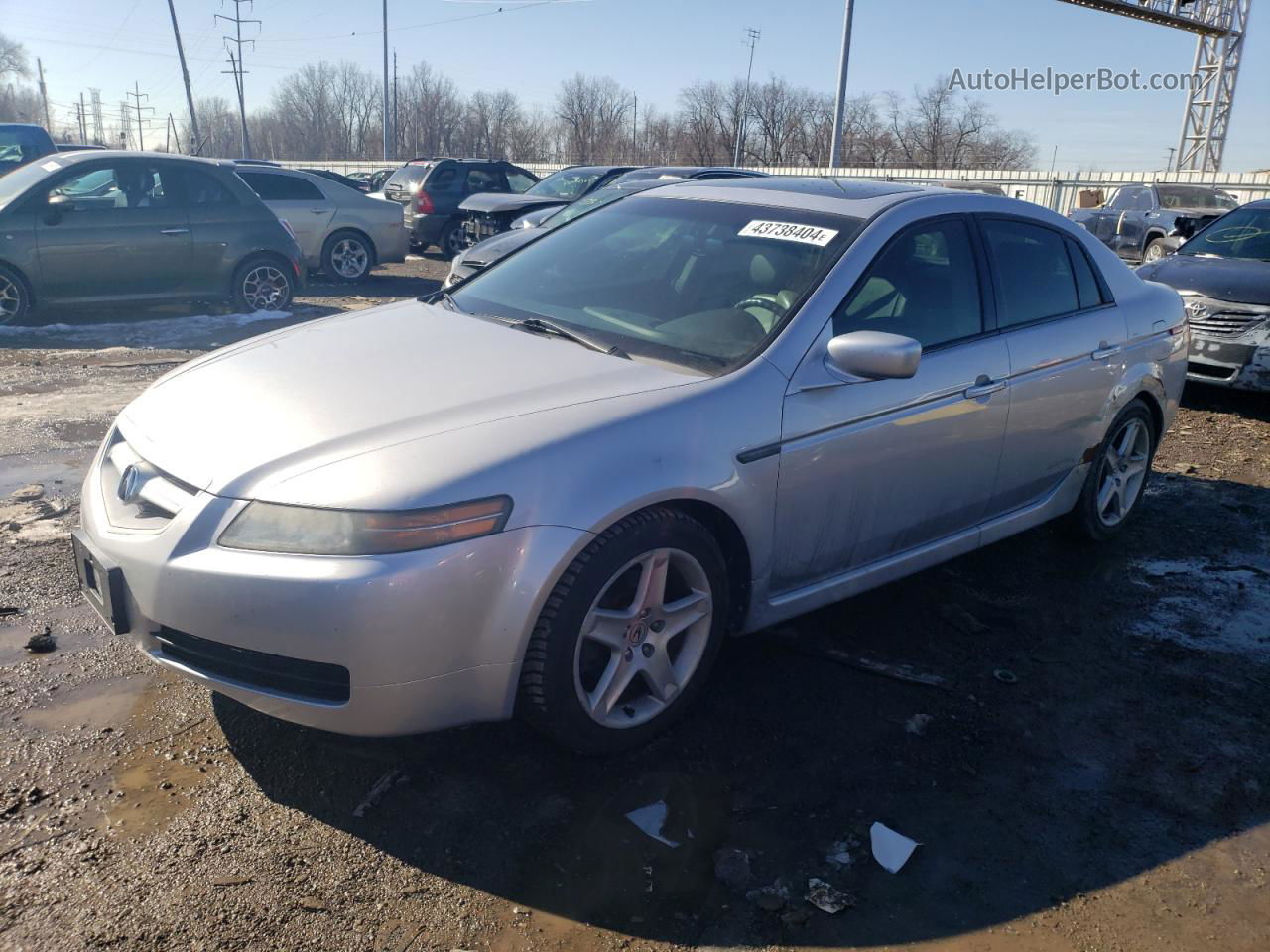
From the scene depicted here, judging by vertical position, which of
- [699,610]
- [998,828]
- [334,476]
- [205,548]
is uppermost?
[334,476]

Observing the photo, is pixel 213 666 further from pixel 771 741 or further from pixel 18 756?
pixel 771 741

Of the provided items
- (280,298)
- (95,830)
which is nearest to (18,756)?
(95,830)

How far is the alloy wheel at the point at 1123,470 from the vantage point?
16.0 ft

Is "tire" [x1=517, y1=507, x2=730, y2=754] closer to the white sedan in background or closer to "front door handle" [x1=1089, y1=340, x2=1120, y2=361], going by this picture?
"front door handle" [x1=1089, y1=340, x2=1120, y2=361]

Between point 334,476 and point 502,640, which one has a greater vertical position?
point 334,476

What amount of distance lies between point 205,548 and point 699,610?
139cm

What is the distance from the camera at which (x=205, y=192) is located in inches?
403

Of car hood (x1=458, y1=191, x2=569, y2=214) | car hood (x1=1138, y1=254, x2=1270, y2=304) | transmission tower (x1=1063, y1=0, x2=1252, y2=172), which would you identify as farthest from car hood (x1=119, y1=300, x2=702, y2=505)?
transmission tower (x1=1063, y1=0, x2=1252, y2=172)

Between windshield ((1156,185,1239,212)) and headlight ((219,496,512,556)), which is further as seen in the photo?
windshield ((1156,185,1239,212))

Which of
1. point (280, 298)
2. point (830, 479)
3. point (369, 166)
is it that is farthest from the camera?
point (369, 166)

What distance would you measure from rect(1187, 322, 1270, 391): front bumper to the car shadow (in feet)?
14.6

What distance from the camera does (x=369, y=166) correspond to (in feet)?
138

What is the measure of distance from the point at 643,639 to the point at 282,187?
1198 cm

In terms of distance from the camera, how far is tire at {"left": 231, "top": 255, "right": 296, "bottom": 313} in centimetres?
1055
